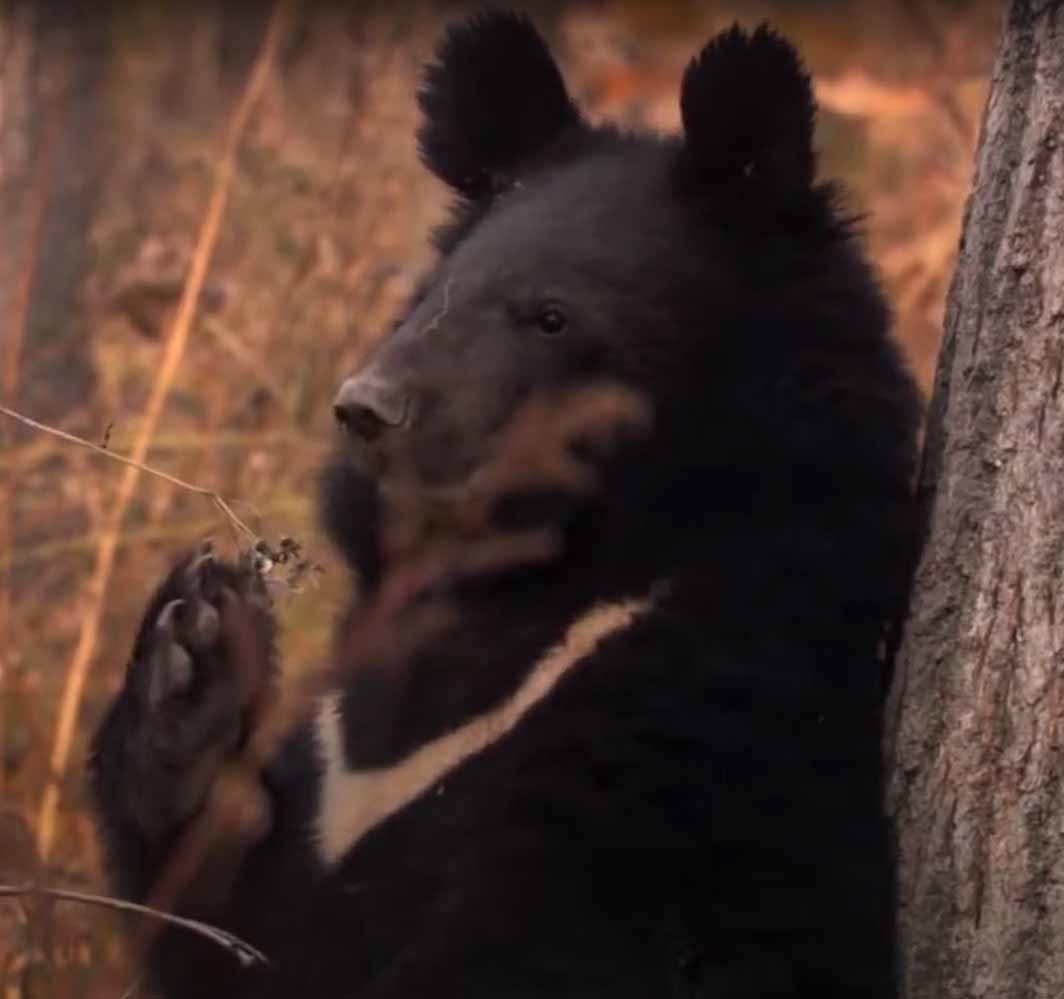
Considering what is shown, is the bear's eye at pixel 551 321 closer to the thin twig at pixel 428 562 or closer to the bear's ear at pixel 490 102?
the thin twig at pixel 428 562

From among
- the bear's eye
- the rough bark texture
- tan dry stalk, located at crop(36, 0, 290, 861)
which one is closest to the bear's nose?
the bear's eye

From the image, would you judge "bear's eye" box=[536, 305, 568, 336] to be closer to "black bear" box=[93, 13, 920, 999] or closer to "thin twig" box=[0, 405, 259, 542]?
"black bear" box=[93, 13, 920, 999]

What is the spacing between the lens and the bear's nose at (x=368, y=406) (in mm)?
3510

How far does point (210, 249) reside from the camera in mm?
5789

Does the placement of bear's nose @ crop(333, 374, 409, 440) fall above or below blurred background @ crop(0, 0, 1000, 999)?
below

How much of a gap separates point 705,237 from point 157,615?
36.8 inches

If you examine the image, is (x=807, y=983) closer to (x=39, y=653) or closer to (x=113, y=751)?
(x=113, y=751)

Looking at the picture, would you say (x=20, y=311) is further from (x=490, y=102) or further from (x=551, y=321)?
(x=551, y=321)

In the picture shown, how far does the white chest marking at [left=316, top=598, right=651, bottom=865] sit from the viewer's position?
11.9ft

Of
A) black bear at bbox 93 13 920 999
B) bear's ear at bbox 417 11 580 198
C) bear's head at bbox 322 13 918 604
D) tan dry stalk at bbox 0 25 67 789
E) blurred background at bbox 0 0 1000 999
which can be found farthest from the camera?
blurred background at bbox 0 0 1000 999

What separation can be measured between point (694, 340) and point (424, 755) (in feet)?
2.28

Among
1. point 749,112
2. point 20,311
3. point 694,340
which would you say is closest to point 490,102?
point 749,112

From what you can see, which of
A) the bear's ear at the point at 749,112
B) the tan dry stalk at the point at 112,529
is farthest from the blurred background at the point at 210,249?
the bear's ear at the point at 749,112

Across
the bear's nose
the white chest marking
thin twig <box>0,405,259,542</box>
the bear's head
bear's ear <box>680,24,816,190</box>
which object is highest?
bear's ear <box>680,24,816,190</box>
